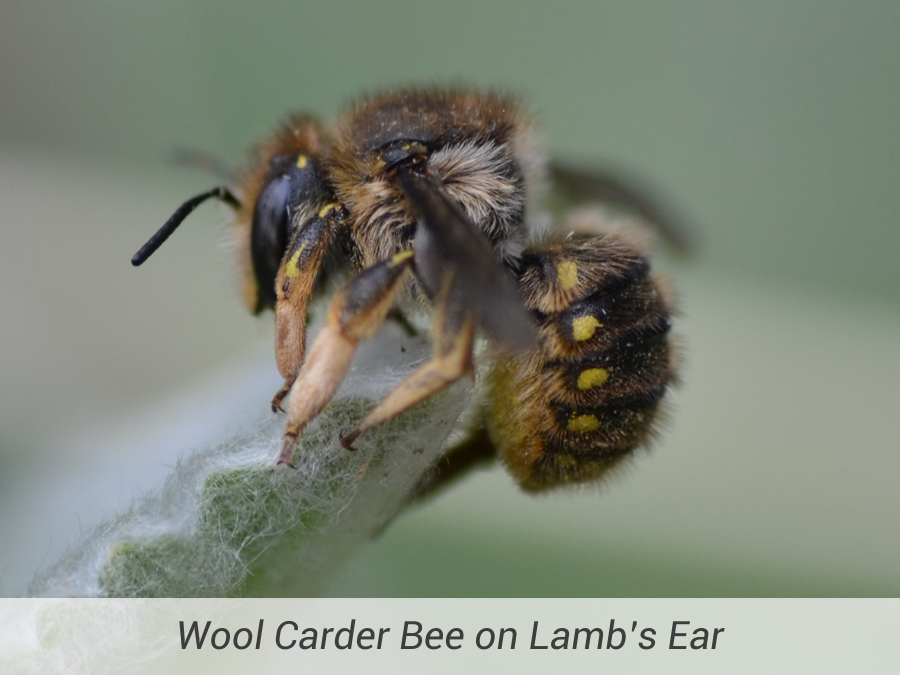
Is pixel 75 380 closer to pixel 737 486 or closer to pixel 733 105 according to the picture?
pixel 737 486

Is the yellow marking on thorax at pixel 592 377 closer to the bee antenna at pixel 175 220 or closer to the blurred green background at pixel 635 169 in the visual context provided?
the bee antenna at pixel 175 220

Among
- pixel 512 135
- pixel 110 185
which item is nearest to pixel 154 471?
pixel 512 135

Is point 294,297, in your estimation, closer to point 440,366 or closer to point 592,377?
point 440,366

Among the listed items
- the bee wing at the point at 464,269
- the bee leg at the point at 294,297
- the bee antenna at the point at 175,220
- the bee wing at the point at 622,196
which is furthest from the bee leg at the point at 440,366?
the bee wing at the point at 622,196

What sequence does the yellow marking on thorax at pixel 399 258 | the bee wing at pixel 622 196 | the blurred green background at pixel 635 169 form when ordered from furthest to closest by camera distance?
1. the blurred green background at pixel 635 169
2. the bee wing at pixel 622 196
3. the yellow marking on thorax at pixel 399 258
